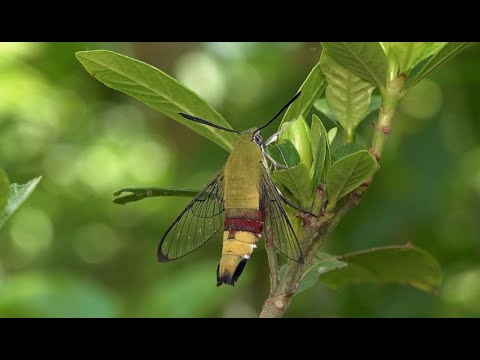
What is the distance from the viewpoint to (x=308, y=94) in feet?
5.82

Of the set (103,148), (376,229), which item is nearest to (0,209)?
(376,229)

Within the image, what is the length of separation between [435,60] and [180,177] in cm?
357

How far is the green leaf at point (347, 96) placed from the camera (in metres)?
1.79

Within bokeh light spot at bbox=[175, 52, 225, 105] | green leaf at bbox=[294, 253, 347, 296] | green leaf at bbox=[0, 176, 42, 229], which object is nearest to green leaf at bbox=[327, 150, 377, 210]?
green leaf at bbox=[294, 253, 347, 296]

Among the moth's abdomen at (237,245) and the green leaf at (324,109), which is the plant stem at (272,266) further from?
the green leaf at (324,109)

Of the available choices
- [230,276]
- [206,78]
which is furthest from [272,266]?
[206,78]

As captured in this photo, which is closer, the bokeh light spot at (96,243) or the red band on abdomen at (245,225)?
the red band on abdomen at (245,225)

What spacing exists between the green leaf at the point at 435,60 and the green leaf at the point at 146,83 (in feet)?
1.50

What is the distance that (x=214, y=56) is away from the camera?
18.0 feet

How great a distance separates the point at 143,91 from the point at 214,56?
152 inches

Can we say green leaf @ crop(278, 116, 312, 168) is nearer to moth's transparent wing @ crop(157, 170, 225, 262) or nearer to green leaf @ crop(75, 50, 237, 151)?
green leaf @ crop(75, 50, 237, 151)

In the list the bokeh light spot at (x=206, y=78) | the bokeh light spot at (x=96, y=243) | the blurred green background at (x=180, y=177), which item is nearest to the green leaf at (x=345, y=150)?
the blurred green background at (x=180, y=177)

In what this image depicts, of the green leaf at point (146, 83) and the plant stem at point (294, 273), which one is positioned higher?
the green leaf at point (146, 83)

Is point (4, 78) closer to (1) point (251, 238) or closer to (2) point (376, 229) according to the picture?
(2) point (376, 229)
